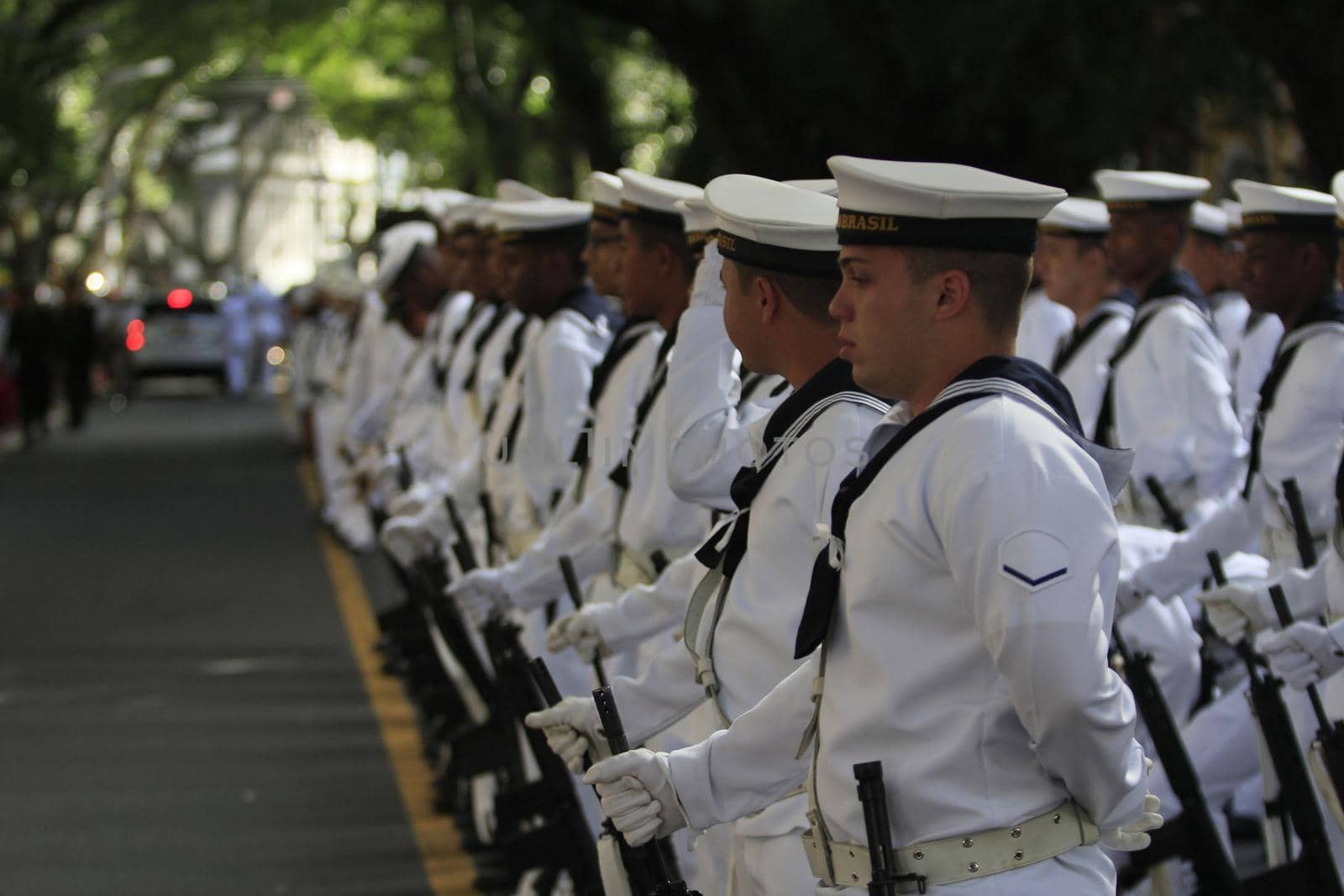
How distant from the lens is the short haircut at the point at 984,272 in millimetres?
3375

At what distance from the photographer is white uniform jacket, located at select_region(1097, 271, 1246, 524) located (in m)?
7.65

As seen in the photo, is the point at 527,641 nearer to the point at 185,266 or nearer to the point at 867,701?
the point at 867,701

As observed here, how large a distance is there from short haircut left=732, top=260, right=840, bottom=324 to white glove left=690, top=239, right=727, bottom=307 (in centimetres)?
91

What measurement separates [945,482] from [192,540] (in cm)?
1574

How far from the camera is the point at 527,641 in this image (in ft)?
25.6

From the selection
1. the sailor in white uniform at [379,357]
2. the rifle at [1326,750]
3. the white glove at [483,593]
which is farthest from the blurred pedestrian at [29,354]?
the rifle at [1326,750]

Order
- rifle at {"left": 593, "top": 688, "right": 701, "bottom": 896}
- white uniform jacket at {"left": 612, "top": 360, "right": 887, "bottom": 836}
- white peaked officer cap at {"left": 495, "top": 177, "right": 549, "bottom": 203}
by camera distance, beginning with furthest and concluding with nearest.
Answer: white peaked officer cap at {"left": 495, "top": 177, "right": 549, "bottom": 203}
white uniform jacket at {"left": 612, "top": 360, "right": 887, "bottom": 836}
rifle at {"left": 593, "top": 688, "right": 701, "bottom": 896}

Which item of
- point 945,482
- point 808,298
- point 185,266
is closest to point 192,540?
point 808,298

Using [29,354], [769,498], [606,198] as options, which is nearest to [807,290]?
[769,498]

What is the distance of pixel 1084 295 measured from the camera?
27.7 ft

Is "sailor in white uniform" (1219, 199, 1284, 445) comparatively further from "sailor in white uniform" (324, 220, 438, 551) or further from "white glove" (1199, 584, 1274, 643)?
"sailor in white uniform" (324, 220, 438, 551)

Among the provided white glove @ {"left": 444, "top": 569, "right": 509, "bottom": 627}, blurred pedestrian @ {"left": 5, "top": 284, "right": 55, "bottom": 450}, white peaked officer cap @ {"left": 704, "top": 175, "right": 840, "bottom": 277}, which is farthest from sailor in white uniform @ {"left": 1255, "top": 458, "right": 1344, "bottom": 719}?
blurred pedestrian @ {"left": 5, "top": 284, "right": 55, "bottom": 450}

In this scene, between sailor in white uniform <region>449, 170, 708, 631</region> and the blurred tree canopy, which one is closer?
sailor in white uniform <region>449, 170, 708, 631</region>

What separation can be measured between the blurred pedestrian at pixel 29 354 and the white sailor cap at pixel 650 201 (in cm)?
2337
